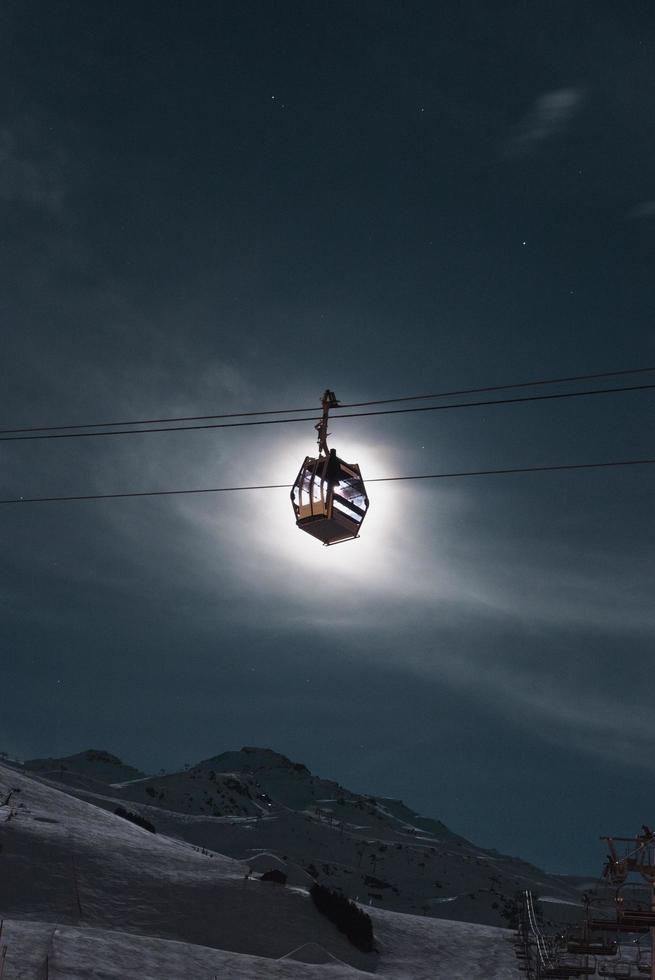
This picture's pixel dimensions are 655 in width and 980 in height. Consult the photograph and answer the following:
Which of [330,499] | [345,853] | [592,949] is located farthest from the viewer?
[345,853]

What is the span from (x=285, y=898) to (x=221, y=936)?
7311 mm

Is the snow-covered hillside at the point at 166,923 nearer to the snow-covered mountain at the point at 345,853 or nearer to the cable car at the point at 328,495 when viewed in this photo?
the snow-covered mountain at the point at 345,853

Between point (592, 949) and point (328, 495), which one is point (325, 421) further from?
point (592, 949)

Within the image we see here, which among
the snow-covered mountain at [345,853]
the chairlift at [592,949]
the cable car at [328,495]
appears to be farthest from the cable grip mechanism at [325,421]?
the snow-covered mountain at [345,853]

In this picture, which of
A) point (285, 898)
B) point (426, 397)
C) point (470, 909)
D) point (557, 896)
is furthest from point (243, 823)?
point (426, 397)

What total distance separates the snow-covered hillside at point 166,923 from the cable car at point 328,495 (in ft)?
71.3

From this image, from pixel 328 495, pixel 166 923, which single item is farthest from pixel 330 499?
pixel 166 923

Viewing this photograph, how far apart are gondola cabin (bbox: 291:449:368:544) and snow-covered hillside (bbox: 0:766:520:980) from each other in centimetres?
2174

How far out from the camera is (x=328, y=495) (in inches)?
577

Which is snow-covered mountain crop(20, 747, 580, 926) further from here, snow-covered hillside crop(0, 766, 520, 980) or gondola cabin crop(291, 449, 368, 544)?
gondola cabin crop(291, 449, 368, 544)

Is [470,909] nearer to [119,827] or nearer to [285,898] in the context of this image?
[119,827]

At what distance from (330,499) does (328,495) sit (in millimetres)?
62

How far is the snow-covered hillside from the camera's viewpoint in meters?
35.6

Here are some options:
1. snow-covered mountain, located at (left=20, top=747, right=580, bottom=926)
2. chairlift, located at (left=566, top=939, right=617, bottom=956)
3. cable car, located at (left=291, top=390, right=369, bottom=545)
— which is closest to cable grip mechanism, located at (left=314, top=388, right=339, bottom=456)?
cable car, located at (left=291, top=390, right=369, bottom=545)
